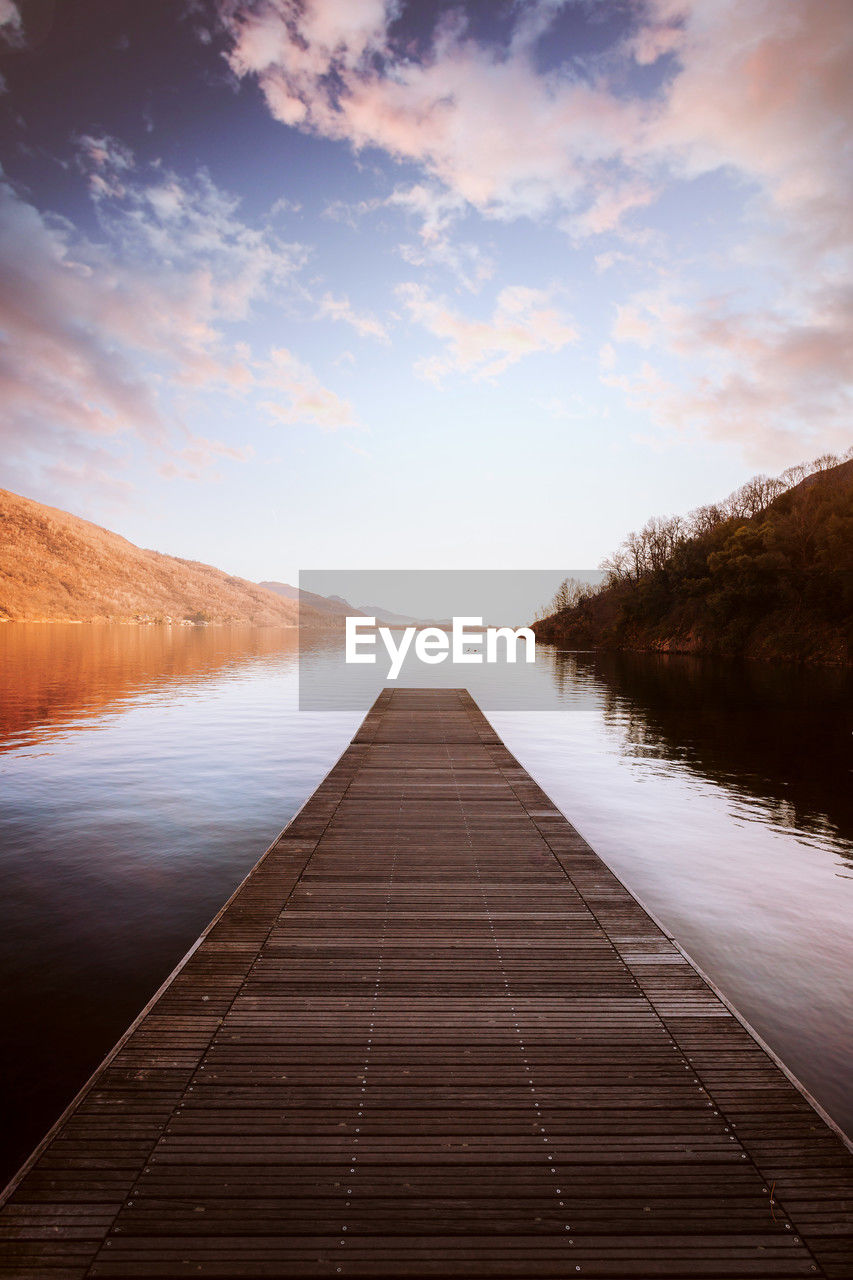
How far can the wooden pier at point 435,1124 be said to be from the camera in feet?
8.94

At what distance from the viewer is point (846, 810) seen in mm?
12016

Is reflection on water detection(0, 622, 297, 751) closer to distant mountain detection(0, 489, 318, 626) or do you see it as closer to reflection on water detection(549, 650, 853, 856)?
reflection on water detection(549, 650, 853, 856)

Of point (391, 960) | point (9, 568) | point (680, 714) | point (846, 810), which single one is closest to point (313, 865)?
point (391, 960)

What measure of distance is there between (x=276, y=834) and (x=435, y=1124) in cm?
736

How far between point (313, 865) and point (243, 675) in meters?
30.0

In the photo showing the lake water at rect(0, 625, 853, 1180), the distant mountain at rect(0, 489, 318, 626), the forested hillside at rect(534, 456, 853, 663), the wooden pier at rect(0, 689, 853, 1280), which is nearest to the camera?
the wooden pier at rect(0, 689, 853, 1280)

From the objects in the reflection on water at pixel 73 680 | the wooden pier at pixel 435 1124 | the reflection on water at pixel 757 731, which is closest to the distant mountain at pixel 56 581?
the reflection on water at pixel 73 680

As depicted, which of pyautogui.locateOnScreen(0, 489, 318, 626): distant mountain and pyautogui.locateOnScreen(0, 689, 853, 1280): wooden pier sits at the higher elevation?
pyautogui.locateOnScreen(0, 489, 318, 626): distant mountain

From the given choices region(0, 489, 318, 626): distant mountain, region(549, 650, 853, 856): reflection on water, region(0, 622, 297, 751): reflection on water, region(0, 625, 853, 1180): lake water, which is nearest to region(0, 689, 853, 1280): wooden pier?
region(0, 625, 853, 1180): lake water

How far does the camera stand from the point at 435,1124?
132 inches

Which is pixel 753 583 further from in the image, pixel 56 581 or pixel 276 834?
pixel 56 581

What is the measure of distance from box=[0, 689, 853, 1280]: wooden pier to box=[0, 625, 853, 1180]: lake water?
126 centimetres

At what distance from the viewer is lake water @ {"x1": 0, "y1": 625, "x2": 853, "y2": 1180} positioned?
17.9ft

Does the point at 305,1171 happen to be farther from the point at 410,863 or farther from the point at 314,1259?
the point at 410,863
